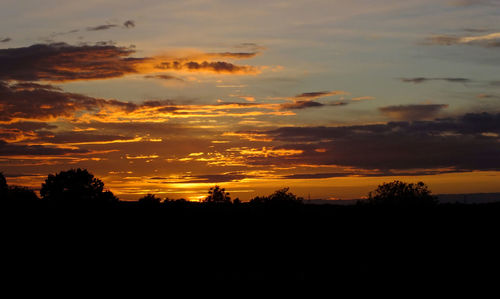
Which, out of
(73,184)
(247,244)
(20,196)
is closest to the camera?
(247,244)

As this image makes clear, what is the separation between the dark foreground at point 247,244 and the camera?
29.2m

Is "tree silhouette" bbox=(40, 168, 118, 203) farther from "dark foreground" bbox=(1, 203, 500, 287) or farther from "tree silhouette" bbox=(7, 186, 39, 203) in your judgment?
"dark foreground" bbox=(1, 203, 500, 287)

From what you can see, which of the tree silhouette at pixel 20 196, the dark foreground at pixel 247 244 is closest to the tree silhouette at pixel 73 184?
the tree silhouette at pixel 20 196

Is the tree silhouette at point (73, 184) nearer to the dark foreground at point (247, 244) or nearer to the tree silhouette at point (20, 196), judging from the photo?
the tree silhouette at point (20, 196)

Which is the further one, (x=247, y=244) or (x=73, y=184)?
(x=73, y=184)

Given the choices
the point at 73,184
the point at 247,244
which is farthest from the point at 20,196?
the point at 73,184

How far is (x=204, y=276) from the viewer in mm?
28875

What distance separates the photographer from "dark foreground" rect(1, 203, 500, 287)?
95.7 ft

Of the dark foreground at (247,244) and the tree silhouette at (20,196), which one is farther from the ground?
the tree silhouette at (20,196)

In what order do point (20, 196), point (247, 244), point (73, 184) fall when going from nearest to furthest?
point (247, 244) → point (20, 196) → point (73, 184)

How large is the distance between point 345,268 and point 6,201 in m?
22.4

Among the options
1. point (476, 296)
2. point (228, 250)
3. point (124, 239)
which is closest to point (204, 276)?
point (228, 250)

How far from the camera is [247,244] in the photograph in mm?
34094

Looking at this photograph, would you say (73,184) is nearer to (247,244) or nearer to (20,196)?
(20,196)
